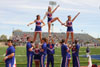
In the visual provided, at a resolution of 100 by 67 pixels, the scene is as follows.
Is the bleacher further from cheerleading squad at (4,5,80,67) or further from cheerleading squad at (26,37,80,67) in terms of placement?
cheerleading squad at (26,37,80,67)

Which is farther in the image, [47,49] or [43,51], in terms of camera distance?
[47,49]

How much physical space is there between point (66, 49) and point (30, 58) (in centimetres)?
202

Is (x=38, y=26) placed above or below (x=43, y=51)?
above

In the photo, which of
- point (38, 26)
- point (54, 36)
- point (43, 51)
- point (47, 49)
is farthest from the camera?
point (54, 36)

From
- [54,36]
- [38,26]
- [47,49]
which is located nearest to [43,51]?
[47,49]

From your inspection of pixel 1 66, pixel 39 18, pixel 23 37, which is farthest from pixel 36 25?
pixel 23 37

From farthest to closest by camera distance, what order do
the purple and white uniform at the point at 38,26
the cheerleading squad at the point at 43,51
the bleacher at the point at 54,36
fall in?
the bleacher at the point at 54,36 < the purple and white uniform at the point at 38,26 < the cheerleading squad at the point at 43,51

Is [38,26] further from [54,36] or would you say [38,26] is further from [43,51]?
[54,36]

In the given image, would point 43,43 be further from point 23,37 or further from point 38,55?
point 23,37

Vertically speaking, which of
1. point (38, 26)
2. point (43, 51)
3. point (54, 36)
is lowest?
point (43, 51)

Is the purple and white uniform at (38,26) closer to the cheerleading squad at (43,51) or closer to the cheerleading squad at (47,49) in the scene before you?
the cheerleading squad at (47,49)

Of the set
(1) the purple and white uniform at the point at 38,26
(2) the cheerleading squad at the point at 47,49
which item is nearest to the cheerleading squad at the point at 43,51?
(2) the cheerleading squad at the point at 47,49

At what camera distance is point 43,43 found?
30.6 feet

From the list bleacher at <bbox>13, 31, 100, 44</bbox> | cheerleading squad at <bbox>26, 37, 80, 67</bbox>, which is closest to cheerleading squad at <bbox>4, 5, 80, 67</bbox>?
cheerleading squad at <bbox>26, 37, 80, 67</bbox>
